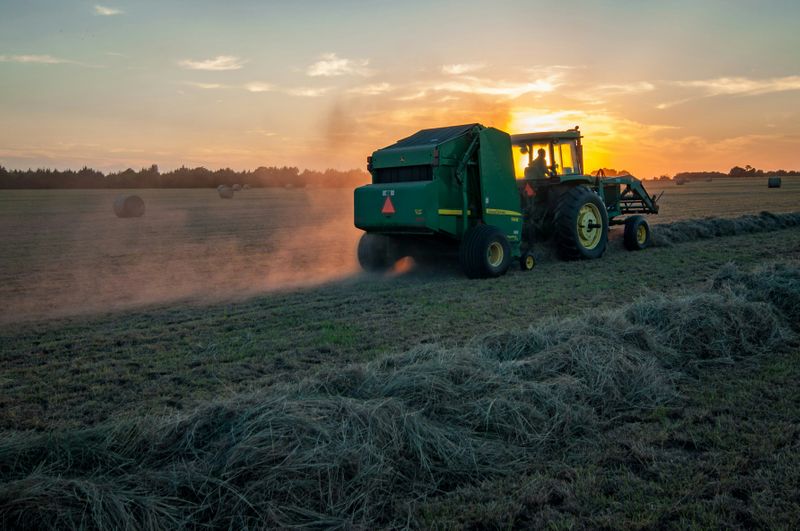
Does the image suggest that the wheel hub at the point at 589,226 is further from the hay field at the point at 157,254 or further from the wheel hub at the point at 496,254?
the hay field at the point at 157,254

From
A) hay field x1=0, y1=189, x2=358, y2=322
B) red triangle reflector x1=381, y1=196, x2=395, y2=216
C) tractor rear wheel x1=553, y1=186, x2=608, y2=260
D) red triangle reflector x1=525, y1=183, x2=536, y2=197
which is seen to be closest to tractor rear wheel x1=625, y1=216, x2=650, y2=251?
tractor rear wheel x1=553, y1=186, x2=608, y2=260

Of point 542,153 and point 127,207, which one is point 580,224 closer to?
point 542,153

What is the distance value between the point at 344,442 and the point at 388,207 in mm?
7277

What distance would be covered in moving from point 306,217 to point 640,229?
16.7 metres

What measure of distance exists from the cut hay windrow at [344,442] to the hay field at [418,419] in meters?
0.01

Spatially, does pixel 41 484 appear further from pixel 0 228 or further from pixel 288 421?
pixel 0 228

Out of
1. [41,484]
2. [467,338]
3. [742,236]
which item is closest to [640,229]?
[742,236]

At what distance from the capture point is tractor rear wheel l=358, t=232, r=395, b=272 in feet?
39.9

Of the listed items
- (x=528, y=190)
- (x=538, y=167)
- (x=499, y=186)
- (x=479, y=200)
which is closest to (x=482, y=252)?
(x=479, y=200)

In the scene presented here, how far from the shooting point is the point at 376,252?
12148 millimetres

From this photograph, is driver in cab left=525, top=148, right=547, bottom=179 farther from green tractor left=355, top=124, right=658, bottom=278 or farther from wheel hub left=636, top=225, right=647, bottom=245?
wheel hub left=636, top=225, right=647, bottom=245

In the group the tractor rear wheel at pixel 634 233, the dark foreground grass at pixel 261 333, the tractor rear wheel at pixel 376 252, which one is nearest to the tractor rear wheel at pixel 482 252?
the dark foreground grass at pixel 261 333

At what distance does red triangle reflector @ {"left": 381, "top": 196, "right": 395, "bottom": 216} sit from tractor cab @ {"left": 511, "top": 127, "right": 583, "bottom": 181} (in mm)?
3013

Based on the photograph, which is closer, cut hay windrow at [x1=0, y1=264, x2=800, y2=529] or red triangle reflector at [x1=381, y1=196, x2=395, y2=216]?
cut hay windrow at [x1=0, y1=264, x2=800, y2=529]
